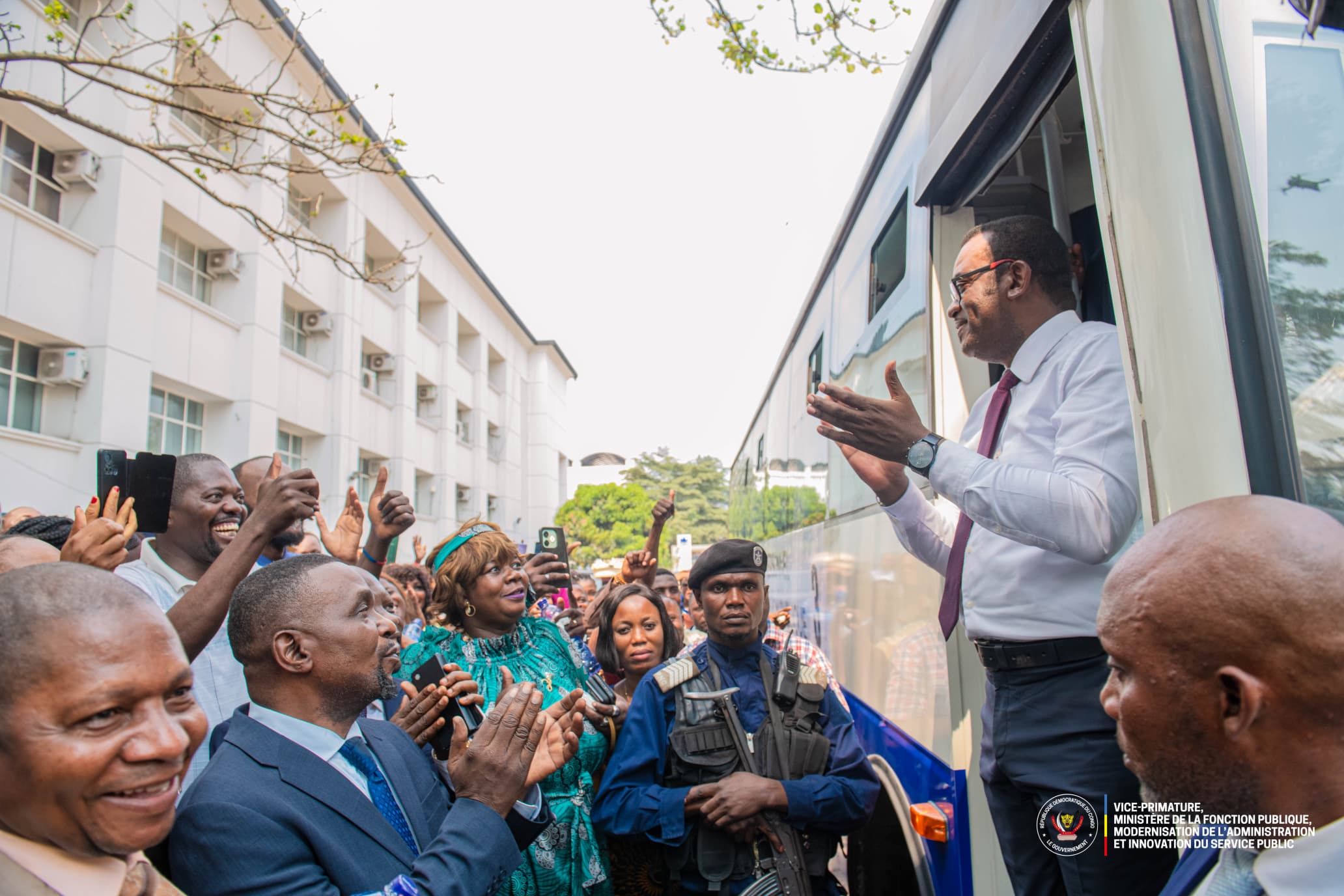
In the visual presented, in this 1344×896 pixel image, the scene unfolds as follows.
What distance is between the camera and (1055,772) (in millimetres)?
2010

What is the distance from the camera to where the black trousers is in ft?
6.24

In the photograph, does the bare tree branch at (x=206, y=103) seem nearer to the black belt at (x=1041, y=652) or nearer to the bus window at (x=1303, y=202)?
the black belt at (x=1041, y=652)

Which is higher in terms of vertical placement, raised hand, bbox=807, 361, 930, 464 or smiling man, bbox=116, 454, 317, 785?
raised hand, bbox=807, 361, 930, 464

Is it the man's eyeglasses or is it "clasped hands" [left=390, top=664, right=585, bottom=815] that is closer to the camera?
Result: "clasped hands" [left=390, top=664, right=585, bottom=815]

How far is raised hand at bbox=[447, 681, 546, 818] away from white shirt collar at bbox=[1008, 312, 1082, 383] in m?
1.60

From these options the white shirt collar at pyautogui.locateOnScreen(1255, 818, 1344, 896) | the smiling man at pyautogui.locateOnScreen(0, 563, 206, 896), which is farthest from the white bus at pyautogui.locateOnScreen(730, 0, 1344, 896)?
the smiling man at pyautogui.locateOnScreen(0, 563, 206, 896)

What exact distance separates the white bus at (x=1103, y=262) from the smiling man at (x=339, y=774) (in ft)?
4.74

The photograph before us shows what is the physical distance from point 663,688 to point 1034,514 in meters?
1.88

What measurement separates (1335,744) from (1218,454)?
0.53 m

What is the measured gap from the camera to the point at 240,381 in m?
14.1

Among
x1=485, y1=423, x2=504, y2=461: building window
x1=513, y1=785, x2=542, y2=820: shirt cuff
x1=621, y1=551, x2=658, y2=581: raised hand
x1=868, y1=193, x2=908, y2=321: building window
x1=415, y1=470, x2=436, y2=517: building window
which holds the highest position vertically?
x1=485, y1=423, x2=504, y2=461: building window

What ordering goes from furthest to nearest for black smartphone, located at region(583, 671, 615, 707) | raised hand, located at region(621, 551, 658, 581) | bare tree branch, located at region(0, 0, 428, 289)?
1. raised hand, located at region(621, 551, 658, 581)
2. bare tree branch, located at region(0, 0, 428, 289)
3. black smartphone, located at region(583, 671, 615, 707)

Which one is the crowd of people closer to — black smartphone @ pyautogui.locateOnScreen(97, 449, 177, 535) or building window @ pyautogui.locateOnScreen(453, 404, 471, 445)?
black smartphone @ pyautogui.locateOnScreen(97, 449, 177, 535)

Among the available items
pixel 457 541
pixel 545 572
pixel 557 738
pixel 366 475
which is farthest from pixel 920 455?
pixel 366 475
